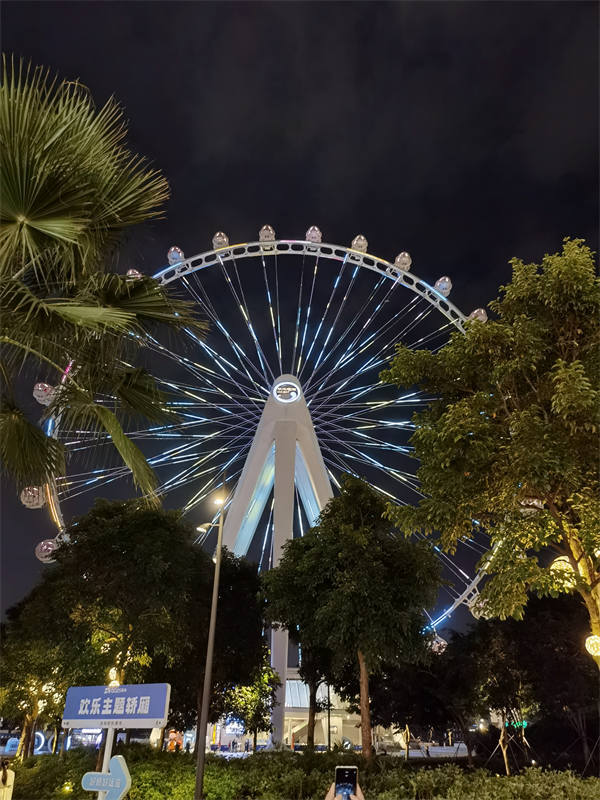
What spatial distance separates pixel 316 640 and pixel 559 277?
41.2ft

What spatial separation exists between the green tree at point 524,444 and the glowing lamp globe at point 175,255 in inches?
693

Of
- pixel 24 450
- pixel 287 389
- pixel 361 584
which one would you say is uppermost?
pixel 287 389

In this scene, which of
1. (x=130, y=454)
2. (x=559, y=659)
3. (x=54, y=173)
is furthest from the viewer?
(x=559, y=659)

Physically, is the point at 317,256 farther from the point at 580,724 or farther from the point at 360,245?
the point at 580,724

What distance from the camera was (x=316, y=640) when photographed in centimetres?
1820

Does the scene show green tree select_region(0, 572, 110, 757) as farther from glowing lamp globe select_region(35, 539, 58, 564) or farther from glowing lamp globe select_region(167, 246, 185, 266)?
glowing lamp globe select_region(167, 246, 185, 266)

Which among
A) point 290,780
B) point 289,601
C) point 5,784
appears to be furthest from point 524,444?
point 5,784

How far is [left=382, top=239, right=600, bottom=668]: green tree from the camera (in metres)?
9.62

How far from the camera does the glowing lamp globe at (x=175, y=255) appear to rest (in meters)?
26.1

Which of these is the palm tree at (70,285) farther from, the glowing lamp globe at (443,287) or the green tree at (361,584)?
the glowing lamp globe at (443,287)

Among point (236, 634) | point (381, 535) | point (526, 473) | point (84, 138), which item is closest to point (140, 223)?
point (84, 138)

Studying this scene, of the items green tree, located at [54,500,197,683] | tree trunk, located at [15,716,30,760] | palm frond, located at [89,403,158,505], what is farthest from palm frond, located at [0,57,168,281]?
tree trunk, located at [15,716,30,760]

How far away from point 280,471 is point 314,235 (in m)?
A: 10.2

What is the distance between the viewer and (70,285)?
6371 mm
